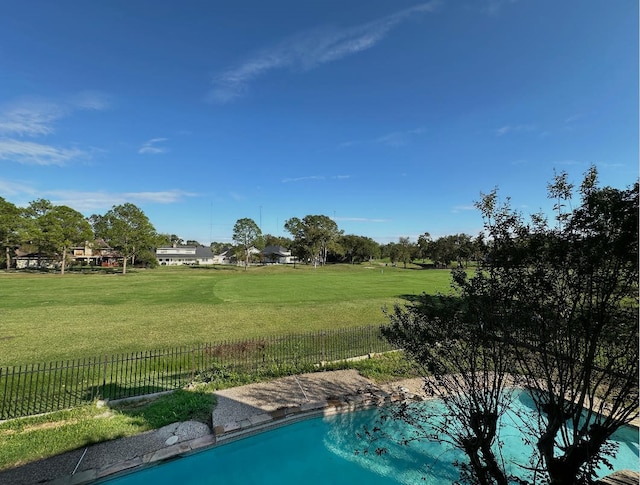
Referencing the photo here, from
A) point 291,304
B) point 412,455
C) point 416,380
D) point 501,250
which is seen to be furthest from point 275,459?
point 291,304

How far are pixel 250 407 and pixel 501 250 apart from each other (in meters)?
8.91

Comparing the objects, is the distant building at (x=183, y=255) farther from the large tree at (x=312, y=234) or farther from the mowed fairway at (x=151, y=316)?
the mowed fairway at (x=151, y=316)

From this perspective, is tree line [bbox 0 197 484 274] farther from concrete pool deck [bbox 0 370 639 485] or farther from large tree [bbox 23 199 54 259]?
concrete pool deck [bbox 0 370 639 485]

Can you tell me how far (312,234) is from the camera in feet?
282

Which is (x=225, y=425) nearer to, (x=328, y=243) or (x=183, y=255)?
(x=328, y=243)

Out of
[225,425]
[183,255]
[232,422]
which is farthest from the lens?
[183,255]

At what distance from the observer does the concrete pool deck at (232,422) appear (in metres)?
7.39

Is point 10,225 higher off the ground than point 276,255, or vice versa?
point 10,225

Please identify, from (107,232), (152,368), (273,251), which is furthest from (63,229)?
(273,251)

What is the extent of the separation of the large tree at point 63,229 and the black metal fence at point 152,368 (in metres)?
53.9

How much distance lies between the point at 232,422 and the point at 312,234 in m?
76.8

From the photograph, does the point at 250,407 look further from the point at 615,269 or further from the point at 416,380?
the point at 615,269

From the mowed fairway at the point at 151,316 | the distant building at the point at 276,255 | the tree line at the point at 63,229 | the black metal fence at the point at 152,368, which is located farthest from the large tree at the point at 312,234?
the black metal fence at the point at 152,368

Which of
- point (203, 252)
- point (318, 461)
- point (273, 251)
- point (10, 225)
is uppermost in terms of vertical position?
point (10, 225)
